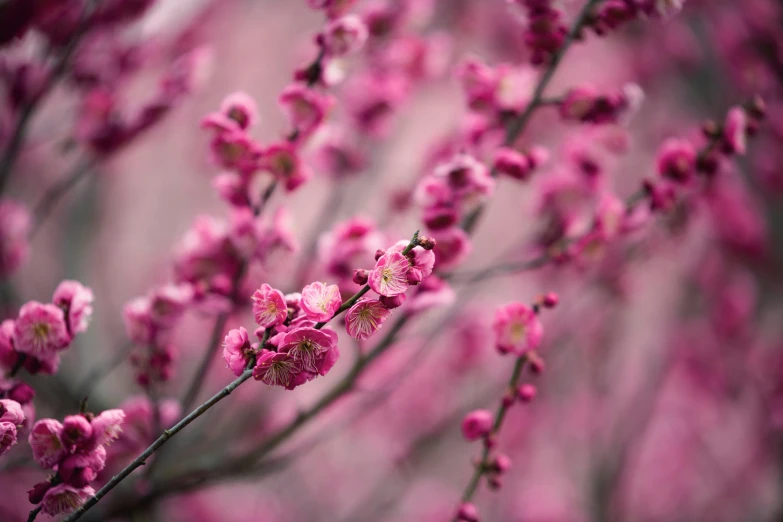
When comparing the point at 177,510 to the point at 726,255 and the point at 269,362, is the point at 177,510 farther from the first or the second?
the point at 726,255

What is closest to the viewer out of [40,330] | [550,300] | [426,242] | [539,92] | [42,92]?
[426,242]

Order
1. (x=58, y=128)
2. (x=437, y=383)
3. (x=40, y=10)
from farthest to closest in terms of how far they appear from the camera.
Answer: (x=437, y=383)
(x=58, y=128)
(x=40, y=10)

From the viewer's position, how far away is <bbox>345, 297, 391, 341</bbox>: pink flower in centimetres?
43

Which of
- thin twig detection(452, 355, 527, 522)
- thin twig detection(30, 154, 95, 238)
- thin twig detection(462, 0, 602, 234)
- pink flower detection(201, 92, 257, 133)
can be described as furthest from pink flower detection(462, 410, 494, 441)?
thin twig detection(30, 154, 95, 238)

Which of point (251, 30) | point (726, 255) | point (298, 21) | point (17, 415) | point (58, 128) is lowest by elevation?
point (17, 415)

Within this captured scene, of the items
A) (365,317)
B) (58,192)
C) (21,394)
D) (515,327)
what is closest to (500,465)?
(515,327)

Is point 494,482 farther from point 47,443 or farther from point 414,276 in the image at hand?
point 47,443

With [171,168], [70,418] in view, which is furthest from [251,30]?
[70,418]

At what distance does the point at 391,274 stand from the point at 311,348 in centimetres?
9

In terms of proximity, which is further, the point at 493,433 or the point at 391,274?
the point at 493,433

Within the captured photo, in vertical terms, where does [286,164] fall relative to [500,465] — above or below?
above

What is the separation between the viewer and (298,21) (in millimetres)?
2691

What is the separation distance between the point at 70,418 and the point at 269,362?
19cm

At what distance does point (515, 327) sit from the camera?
65 cm
